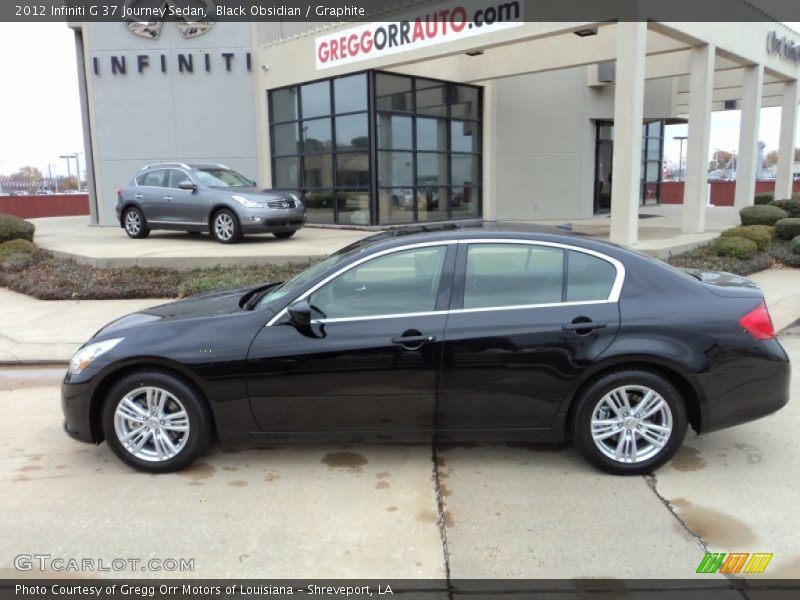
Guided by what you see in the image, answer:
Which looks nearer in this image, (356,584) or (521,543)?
(356,584)

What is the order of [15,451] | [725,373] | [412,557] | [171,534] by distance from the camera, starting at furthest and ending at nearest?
[15,451], [725,373], [171,534], [412,557]

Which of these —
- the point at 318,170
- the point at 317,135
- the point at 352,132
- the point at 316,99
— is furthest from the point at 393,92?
the point at 318,170

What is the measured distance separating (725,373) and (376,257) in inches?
88.1

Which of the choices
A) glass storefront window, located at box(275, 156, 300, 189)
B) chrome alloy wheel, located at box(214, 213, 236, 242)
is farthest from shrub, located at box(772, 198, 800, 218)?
chrome alloy wheel, located at box(214, 213, 236, 242)

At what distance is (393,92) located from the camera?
54.2 feet

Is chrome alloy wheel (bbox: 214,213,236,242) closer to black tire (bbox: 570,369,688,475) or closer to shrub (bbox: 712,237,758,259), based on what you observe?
shrub (bbox: 712,237,758,259)

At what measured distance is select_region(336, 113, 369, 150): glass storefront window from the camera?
1622 centimetres

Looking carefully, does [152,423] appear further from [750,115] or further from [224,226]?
[750,115]

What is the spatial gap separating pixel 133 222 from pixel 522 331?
499 inches

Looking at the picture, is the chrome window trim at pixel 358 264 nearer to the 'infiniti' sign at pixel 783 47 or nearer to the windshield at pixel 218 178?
the windshield at pixel 218 178

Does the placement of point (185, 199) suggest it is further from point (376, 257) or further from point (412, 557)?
A: point (412, 557)

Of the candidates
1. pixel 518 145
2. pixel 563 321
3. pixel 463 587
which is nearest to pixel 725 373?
pixel 563 321

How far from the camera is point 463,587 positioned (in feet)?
9.75

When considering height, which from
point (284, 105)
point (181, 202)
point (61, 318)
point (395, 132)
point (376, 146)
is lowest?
point (61, 318)
